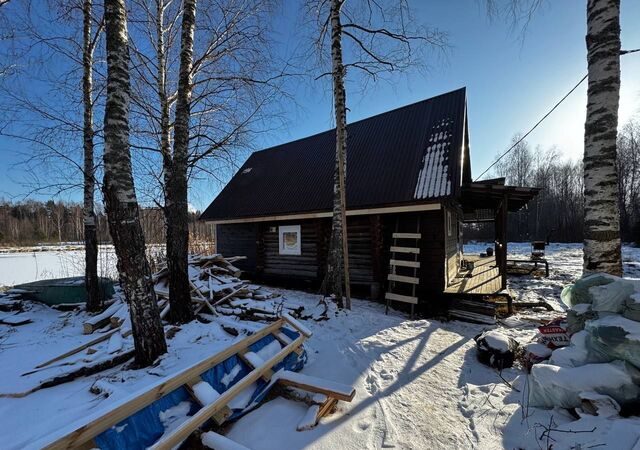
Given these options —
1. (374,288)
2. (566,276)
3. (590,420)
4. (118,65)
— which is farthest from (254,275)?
(566,276)

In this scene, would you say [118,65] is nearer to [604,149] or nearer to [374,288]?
[604,149]

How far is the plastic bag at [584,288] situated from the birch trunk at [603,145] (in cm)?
30

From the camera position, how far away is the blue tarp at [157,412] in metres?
2.02

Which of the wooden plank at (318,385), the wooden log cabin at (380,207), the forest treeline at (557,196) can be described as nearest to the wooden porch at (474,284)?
the wooden log cabin at (380,207)

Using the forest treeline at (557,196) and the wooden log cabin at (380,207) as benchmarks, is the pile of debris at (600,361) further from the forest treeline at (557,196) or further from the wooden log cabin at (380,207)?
the forest treeline at (557,196)

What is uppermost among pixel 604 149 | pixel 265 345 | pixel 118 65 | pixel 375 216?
pixel 118 65

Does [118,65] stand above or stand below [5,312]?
above

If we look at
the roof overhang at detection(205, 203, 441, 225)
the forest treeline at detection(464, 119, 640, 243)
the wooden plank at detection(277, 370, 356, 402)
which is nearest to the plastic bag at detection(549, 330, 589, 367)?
the wooden plank at detection(277, 370, 356, 402)

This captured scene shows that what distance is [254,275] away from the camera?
11.6 metres

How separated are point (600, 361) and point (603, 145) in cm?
248

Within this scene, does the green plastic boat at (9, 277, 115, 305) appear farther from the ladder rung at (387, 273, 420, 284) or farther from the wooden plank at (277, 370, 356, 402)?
the ladder rung at (387, 273, 420, 284)

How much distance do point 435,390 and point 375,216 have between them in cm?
559

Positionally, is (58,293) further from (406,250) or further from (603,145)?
(603,145)

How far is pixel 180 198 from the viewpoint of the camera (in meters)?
4.94
